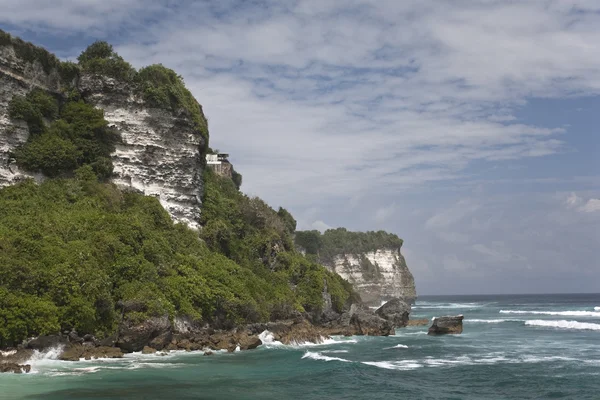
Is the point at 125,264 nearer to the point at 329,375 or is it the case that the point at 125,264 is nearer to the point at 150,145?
the point at 329,375

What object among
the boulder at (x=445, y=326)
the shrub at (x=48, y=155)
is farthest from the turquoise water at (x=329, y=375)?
the shrub at (x=48, y=155)

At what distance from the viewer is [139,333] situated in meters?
30.4

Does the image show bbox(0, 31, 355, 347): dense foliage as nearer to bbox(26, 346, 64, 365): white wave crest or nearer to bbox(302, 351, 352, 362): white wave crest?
bbox(26, 346, 64, 365): white wave crest

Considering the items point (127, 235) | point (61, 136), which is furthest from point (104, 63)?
point (127, 235)

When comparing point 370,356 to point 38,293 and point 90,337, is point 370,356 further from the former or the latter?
point 38,293

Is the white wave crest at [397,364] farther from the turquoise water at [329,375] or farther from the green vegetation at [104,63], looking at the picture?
the green vegetation at [104,63]

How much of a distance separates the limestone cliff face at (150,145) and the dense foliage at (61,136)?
40.9 inches

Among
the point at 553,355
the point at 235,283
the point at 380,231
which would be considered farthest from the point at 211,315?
the point at 380,231

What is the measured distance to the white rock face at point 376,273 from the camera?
127019mm

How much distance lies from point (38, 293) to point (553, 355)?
98.7ft

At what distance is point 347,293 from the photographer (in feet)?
198

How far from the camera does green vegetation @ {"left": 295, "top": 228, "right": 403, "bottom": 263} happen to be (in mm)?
127000

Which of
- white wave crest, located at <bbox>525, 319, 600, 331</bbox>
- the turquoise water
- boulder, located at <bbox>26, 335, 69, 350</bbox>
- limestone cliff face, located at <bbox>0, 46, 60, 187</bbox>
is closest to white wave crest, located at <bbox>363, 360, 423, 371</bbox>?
the turquoise water

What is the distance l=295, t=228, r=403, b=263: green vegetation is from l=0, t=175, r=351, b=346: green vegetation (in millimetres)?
69627
